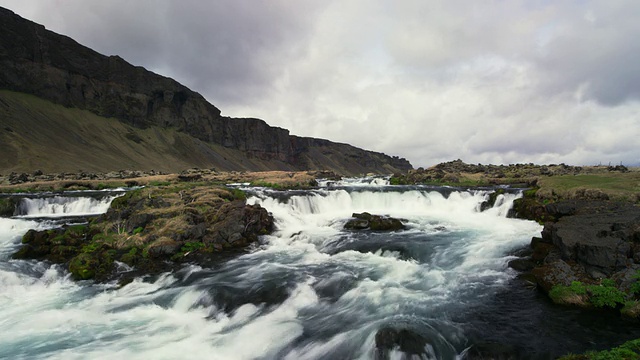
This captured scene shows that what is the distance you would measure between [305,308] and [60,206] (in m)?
29.5

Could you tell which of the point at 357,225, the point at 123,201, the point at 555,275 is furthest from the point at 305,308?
the point at 123,201

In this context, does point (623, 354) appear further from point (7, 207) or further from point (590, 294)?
point (7, 207)

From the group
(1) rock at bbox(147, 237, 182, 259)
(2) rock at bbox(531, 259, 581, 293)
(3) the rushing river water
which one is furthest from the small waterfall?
(2) rock at bbox(531, 259, 581, 293)

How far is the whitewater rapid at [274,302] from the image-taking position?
8391mm

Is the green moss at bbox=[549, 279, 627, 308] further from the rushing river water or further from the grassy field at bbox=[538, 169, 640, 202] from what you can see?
the grassy field at bbox=[538, 169, 640, 202]

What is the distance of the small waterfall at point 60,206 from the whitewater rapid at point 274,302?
1007 cm

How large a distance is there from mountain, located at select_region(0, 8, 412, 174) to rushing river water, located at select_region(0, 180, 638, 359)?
7645 cm

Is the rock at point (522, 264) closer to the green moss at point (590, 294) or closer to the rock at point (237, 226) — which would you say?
the green moss at point (590, 294)

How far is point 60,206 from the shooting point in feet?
93.8

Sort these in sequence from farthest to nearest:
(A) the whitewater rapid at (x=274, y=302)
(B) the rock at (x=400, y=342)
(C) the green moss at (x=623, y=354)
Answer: (A) the whitewater rapid at (x=274, y=302) < (B) the rock at (x=400, y=342) < (C) the green moss at (x=623, y=354)

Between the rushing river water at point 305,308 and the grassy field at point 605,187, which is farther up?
the grassy field at point 605,187

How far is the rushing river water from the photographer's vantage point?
8.12 metres

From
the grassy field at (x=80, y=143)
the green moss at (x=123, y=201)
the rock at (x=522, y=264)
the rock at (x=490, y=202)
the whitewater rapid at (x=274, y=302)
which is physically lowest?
the whitewater rapid at (x=274, y=302)

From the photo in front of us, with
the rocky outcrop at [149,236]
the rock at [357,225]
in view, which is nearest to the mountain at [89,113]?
the rocky outcrop at [149,236]
